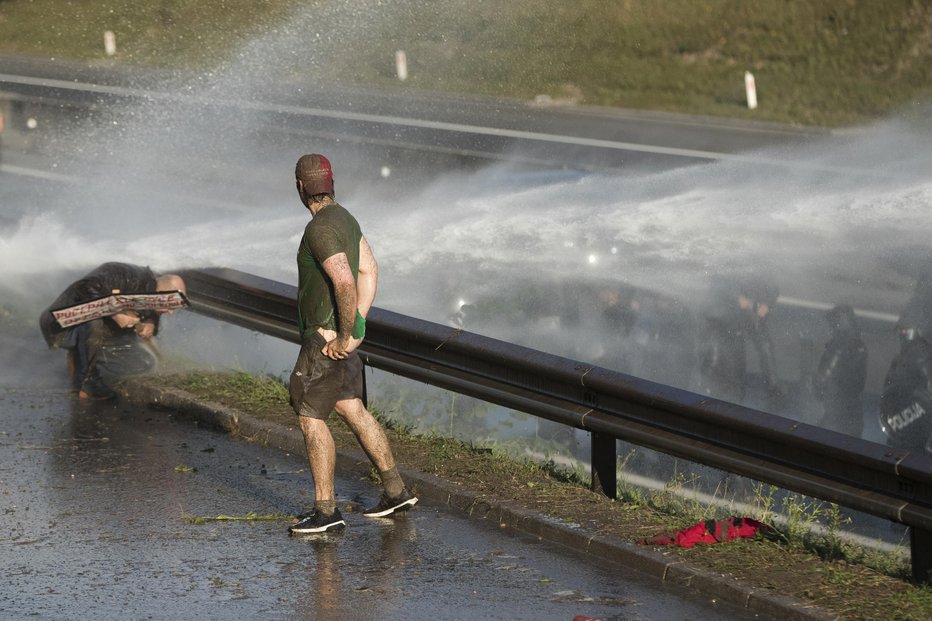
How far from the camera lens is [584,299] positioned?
43.1 ft

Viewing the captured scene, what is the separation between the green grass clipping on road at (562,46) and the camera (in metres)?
26.3

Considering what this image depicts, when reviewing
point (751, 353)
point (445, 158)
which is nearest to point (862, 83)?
point (445, 158)

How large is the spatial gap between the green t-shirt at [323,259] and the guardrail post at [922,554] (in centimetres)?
279

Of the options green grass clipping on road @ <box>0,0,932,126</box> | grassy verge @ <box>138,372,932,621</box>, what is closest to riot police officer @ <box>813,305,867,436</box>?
grassy verge @ <box>138,372,932,621</box>

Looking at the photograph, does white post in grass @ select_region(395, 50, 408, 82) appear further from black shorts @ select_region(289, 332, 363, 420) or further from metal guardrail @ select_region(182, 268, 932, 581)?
black shorts @ select_region(289, 332, 363, 420)

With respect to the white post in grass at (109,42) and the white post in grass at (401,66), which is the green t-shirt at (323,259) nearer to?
the white post in grass at (401,66)

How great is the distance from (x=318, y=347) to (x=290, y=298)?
203cm

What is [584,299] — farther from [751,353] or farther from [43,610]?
[43,610]

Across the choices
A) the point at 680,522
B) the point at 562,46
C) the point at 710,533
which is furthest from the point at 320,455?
the point at 562,46

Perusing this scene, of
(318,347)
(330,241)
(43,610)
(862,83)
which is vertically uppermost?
(862,83)

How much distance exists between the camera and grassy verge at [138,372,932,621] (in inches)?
230

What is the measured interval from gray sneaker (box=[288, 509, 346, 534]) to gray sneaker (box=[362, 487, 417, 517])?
29 cm

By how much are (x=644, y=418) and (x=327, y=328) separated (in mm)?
1635

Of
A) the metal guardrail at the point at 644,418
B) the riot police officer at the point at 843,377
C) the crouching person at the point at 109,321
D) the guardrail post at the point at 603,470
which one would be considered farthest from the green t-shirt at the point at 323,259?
the riot police officer at the point at 843,377
